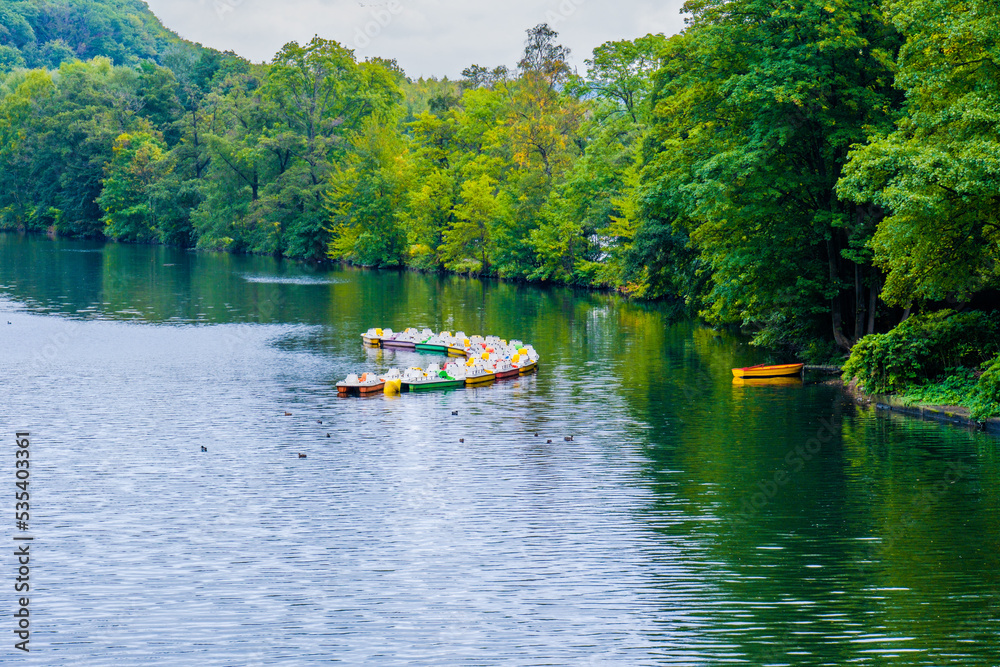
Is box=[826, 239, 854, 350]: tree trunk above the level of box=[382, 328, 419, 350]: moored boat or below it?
above

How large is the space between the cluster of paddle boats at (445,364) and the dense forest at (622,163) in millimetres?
8534

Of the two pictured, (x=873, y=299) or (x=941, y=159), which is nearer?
(x=941, y=159)

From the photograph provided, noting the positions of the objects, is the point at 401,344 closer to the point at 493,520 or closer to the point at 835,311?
the point at 835,311

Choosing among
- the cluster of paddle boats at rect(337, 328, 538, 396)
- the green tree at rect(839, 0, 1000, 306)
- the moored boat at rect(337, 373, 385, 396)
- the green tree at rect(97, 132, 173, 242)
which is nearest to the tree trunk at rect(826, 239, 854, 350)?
the green tree at rect(839, 0, 1000, 306)

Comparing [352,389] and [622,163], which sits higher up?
[622,163]

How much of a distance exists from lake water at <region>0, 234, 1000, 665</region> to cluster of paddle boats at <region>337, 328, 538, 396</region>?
0.78 m

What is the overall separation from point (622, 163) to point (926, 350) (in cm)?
3995

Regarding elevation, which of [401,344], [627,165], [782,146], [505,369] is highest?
[627,165]

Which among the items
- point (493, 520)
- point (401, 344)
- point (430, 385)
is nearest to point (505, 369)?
point (430, 385)

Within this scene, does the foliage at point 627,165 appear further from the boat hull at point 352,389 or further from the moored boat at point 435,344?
the boat hull at point 352,389

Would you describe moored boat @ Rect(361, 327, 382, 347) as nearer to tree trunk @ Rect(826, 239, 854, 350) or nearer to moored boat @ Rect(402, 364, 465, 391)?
moored boat @ Rect(402, 364, 465, 391)

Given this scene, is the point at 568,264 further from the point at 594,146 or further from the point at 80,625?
the point at 80,625

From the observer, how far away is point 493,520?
20.6m

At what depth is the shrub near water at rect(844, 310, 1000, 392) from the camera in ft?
101
